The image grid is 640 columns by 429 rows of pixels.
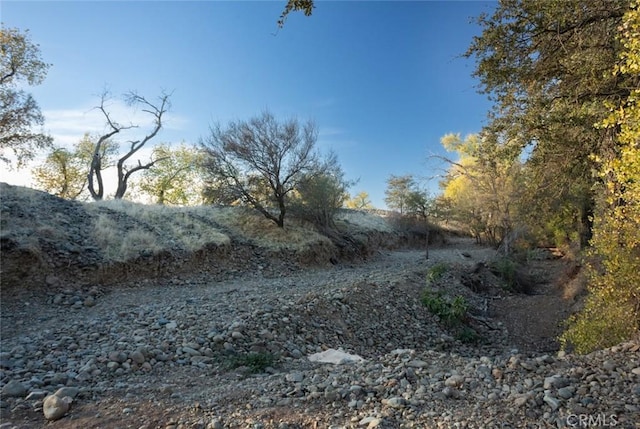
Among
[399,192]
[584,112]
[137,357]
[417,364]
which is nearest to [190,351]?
[137,357]

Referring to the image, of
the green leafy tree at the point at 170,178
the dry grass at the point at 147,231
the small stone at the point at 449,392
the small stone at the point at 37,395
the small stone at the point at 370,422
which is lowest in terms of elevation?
the small stone at the point at 37,395

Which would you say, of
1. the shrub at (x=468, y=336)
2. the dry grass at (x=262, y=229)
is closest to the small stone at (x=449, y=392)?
the shrub at (x=468, y=336)

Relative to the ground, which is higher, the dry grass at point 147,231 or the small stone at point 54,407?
the dry grass at point 147,231

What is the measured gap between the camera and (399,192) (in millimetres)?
24203

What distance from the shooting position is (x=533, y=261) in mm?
16531

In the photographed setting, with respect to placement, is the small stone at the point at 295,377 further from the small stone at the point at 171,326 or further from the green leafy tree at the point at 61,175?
the green leafy tree at the point at 61,175

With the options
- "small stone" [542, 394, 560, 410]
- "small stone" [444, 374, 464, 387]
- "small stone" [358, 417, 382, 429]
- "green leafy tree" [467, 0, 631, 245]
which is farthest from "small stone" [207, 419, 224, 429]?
"green leafy tree" [467, 0, 631, 245]

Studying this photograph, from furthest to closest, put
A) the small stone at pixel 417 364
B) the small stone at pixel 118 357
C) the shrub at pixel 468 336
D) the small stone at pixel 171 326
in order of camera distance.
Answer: the shrub at pixel 468 336, the small stone at pixel 171 326, the small stone at pixel 118 357, the small stone at pixel 417 364

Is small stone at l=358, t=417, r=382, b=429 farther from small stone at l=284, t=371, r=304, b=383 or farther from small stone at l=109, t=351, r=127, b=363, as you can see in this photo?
small stone at l=109, t=351, r=127, b=363

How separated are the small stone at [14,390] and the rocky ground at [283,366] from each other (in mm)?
16

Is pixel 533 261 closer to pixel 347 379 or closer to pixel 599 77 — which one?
pixel 599 77

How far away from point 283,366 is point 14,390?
289 cm

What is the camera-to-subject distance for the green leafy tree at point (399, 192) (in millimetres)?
23362

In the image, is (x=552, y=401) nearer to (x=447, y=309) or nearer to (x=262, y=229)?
(x=447, y=309)
